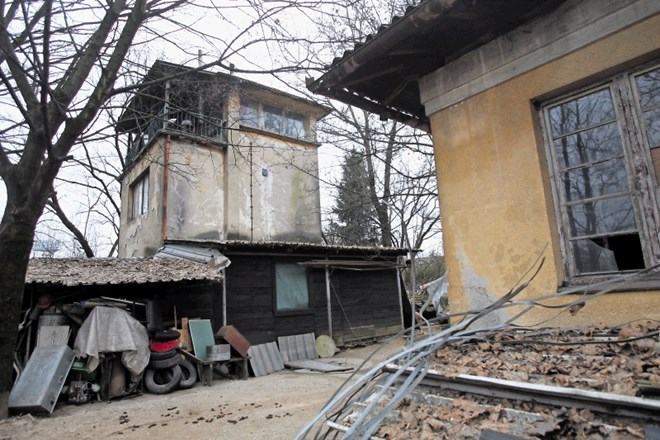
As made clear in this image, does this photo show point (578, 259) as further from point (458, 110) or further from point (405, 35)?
point (405, 35)

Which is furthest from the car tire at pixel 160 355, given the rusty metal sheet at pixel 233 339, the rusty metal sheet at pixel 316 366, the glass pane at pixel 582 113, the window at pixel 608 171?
the glass pane at pixel 582 113

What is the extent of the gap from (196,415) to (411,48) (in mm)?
6427

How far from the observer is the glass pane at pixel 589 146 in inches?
130

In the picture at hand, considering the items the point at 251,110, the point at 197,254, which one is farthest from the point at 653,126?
the point at 251,110

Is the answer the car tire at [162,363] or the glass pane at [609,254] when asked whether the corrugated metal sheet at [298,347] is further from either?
the glass pane at [609,254]

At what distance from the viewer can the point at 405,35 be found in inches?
152

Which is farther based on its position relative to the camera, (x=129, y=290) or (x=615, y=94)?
(x=129, y=290)

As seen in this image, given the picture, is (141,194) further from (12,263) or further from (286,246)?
(12,263)

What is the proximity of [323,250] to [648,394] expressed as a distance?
12160 mm

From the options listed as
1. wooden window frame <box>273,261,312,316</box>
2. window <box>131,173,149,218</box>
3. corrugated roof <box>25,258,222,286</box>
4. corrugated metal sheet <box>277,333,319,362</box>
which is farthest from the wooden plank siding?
window <box>131,173,149,218</box>

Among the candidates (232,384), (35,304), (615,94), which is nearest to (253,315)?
(232,384)

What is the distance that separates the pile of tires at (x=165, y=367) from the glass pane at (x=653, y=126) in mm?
9121

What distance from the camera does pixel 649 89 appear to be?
10.3ft

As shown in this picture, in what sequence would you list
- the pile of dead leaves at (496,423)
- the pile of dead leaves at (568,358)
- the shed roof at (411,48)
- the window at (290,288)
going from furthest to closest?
the window at (290,288)
the shed roof at (411,48)
the pile of dead leaves at (568,358)
the pile of dead leaves at (496,423)
